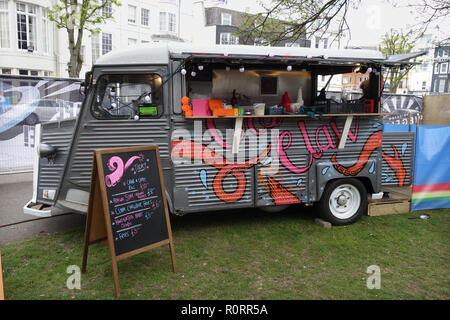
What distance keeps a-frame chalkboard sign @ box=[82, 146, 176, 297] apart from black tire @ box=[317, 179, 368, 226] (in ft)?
9.15

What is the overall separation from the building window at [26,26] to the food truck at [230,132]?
1657 centimetres

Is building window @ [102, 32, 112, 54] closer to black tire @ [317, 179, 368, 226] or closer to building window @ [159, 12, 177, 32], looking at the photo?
building window @ [159, 12, 177, 32]

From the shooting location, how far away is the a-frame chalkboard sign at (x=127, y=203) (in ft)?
12.0

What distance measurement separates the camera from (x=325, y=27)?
820 cm

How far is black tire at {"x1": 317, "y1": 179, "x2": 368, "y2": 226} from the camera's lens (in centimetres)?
564

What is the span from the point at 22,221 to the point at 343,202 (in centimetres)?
550

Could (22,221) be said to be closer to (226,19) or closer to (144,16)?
(144,16)

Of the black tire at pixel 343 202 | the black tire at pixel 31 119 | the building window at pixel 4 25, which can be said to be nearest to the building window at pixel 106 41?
the building window at pixel 4 25

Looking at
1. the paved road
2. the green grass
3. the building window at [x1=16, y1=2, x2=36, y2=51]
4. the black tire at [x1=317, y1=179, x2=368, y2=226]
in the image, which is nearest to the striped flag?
the green grass

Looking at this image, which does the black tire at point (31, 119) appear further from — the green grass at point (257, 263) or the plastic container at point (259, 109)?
the plastic container at point (259, 109)

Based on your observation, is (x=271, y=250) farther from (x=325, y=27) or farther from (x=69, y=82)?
(x=69, y=82)
